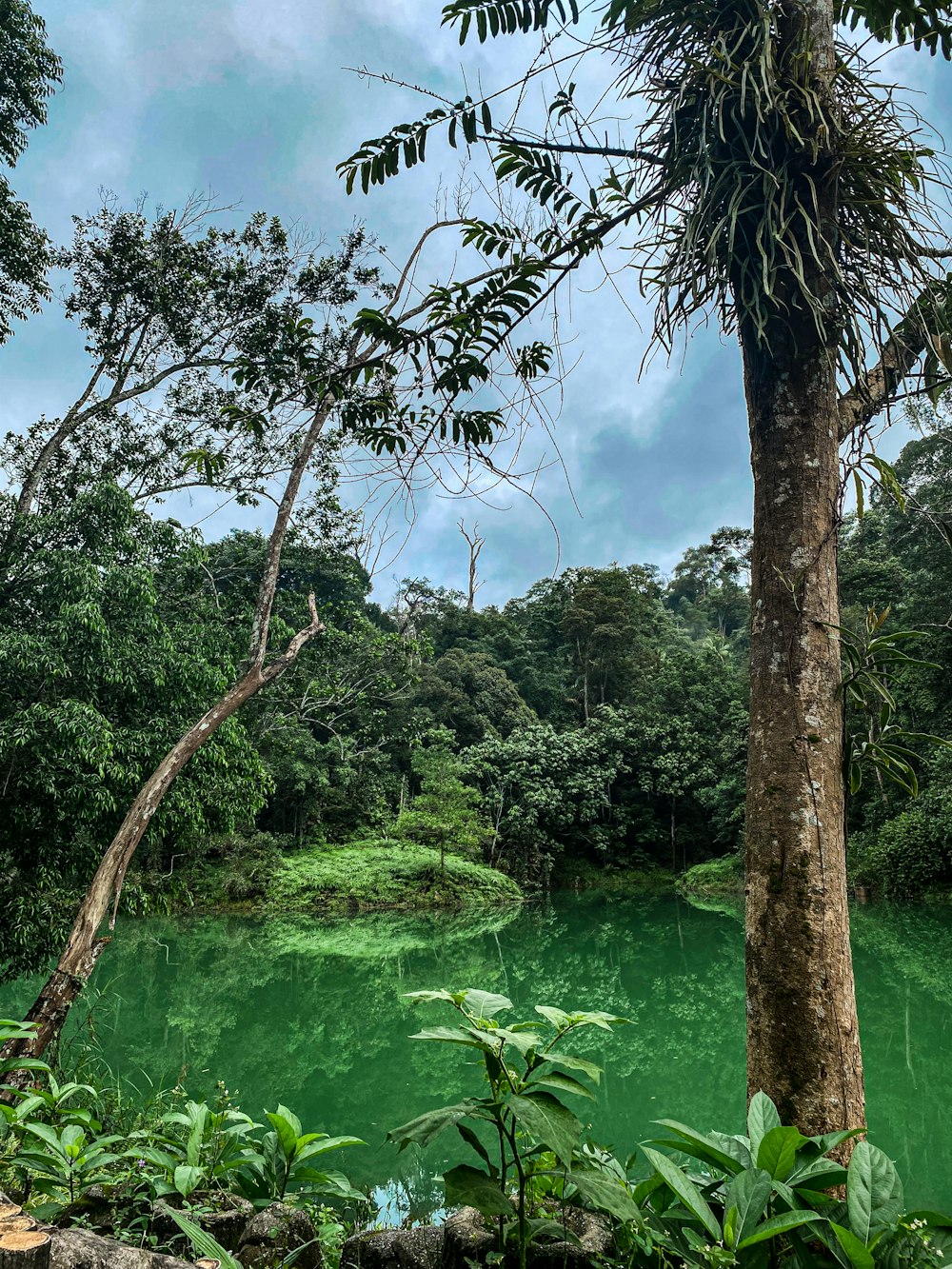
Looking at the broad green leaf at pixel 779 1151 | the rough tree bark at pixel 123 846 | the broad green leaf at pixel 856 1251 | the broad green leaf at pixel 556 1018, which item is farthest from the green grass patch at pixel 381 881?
the broad green leaf at pixel 856 1251

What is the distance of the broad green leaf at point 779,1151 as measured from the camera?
986 mm

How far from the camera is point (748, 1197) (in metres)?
0.94

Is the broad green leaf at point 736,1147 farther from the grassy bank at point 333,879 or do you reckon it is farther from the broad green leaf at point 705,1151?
the grassy bank at point 333,879

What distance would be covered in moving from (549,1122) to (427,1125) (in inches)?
6.6

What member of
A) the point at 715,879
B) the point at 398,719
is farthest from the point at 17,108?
the point at 715,879

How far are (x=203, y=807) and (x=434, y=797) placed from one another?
8.85 m

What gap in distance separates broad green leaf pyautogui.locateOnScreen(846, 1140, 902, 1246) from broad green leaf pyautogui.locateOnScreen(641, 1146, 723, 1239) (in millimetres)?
167

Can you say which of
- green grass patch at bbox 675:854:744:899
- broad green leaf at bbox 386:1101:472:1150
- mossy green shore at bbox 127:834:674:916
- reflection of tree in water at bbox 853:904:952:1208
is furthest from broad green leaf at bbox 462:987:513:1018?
green grass patch at bbox 675:854:744:899

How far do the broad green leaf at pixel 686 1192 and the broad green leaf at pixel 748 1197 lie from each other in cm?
3

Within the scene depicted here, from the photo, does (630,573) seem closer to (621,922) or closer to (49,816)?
(621,922)

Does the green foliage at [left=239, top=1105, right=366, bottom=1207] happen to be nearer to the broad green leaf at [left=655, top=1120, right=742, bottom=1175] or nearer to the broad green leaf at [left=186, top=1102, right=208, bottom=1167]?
the broad green leaf at [left=186, top=1102, right=208, bottom=1167]

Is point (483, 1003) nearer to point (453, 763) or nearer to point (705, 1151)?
point (705, 1151)

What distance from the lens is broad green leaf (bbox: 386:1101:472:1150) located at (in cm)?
93

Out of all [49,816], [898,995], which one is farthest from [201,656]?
[898,995]
